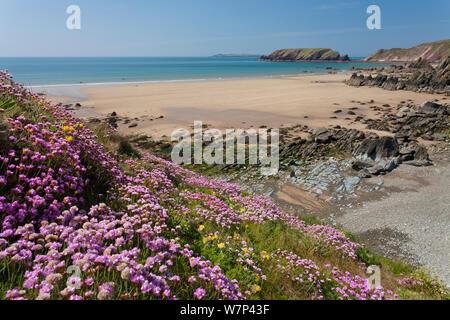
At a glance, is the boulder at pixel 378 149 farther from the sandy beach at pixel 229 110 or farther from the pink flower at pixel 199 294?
the pink flower at pixel 199 294

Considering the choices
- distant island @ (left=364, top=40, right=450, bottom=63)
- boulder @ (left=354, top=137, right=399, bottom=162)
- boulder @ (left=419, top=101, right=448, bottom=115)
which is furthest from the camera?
distant island @ (left=364, top=40, right=450, bottom=63)

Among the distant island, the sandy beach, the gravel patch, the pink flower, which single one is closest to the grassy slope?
the pink flower

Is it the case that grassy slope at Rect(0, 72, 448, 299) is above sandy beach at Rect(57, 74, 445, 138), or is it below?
below

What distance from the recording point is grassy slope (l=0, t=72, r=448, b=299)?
107 inches

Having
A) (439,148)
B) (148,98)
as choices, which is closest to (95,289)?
(439,148)

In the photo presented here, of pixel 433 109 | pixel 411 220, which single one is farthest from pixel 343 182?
pixel 433 109

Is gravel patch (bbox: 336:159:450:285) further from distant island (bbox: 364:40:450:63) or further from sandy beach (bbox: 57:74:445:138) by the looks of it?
distant island (bbox: 364:40:450:63)

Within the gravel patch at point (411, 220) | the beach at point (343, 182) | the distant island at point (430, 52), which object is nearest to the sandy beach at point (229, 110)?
the beach at point (343, 182)

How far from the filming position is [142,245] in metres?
3.53

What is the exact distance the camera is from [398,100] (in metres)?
36.2

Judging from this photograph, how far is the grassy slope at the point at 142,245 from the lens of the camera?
273 cm

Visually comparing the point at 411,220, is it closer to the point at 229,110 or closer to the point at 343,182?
the point at 343,182
